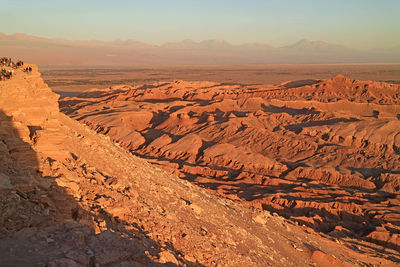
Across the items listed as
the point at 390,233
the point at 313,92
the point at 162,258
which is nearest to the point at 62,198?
the point at 162,258

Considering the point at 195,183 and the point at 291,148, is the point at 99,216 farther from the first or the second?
the point at 291,148

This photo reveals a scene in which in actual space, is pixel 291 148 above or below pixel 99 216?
below

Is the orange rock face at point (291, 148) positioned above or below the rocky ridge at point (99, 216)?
below

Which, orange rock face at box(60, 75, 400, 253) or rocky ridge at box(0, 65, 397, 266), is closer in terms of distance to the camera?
rocky ridge at box(0, 65, 397, 266)

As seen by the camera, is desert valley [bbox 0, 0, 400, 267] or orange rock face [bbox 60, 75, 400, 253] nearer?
desert valley [bbox 0, 0, 400, 267]

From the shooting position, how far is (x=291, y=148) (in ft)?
77.8

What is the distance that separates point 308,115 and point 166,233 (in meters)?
26.7

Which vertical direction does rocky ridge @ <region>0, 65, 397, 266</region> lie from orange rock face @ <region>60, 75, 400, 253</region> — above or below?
above

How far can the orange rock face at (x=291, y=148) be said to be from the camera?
1511 cm

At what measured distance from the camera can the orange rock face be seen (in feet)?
49.6

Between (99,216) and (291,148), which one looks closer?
(99,216)

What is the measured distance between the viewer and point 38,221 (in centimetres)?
383

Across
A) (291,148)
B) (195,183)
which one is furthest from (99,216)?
(291,148)

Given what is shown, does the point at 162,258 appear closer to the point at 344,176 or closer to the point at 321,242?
the point at 321,242
